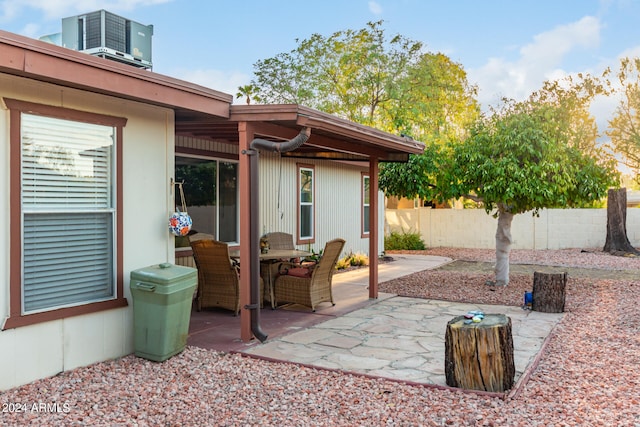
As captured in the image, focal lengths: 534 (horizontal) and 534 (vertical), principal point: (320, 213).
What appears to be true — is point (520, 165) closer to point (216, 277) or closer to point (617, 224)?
point (216, 277)

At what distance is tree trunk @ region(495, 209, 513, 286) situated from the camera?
30.3 feet

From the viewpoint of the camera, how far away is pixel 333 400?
3936mm

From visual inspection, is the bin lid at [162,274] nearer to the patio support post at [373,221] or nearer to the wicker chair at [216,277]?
the wicker chair at [216,277]

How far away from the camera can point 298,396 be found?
4.01 metres

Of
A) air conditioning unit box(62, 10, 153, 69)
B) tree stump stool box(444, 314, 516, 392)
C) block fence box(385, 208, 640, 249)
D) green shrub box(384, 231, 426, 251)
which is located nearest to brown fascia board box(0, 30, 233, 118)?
air conditioning unit box(62, 10, 153, 69)

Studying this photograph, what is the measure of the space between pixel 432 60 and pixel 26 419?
18.6 meters

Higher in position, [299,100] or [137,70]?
[299,100]

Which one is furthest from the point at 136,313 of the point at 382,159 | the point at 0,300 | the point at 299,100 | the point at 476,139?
the point at 299,100

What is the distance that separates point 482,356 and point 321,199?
8.15m

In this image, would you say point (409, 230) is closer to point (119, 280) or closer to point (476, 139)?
point (476, 139)

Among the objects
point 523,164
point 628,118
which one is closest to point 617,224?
point 628,118

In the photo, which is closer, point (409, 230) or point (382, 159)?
point (382, 159)

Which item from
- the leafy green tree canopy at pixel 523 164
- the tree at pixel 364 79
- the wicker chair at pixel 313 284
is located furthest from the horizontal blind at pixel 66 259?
the tree at pixel 364 79

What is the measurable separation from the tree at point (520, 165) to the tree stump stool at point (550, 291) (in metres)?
1.42
